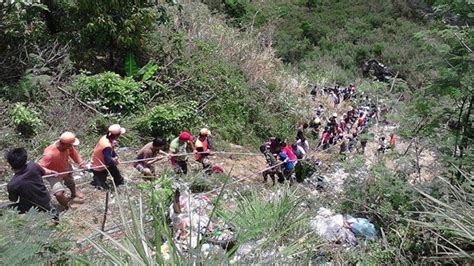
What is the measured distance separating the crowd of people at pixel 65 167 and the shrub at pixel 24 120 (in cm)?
213

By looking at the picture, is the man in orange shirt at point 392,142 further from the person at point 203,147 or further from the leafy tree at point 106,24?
the leafy tree at point 106,24

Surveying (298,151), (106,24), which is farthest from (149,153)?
(106,24)

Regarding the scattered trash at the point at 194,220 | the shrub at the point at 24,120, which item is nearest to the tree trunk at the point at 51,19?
the shrub at the point at 24,120

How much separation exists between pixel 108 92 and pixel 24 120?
5.78 ft

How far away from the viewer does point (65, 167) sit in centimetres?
573

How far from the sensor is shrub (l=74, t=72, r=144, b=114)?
9.34 m

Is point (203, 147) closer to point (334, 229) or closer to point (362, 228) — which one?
point (334, 229)

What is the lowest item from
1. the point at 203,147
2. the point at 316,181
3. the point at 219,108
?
the point at 316,181

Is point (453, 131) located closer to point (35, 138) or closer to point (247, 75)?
point (35, 138)

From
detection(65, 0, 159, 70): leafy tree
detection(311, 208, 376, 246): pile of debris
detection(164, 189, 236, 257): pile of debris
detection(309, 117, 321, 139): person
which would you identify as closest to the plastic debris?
detection(311, 208, 376, 246): pile of debris

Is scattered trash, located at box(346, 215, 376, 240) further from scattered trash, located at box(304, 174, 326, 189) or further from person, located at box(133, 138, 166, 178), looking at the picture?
scattered trash, located at box(304, 174, 326, 189)

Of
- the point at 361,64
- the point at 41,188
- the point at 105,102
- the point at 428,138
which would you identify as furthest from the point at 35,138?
the point at 361,64

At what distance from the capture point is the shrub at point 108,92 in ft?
30.7

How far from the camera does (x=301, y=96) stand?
49.6 ft
